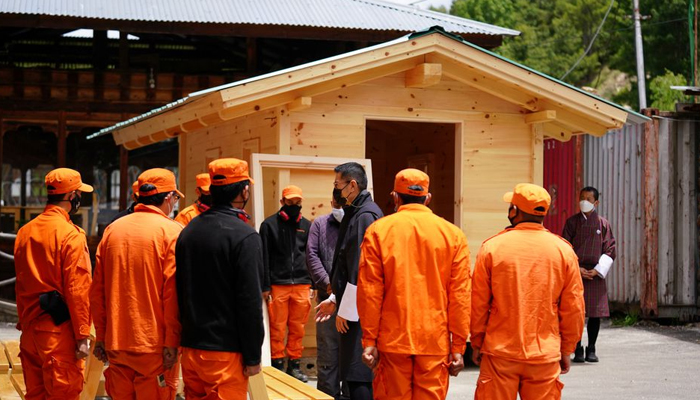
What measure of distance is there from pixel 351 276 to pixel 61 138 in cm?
1411

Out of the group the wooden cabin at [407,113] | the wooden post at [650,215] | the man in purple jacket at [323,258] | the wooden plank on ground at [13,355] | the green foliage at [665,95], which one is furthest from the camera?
the green foliage at [665,95]

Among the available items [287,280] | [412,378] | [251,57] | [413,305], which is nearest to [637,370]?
[287,280]

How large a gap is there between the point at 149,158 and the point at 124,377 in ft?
83.7

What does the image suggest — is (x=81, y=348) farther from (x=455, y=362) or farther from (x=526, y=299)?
(x=526, y=299)

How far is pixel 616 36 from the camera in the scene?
1732 inches

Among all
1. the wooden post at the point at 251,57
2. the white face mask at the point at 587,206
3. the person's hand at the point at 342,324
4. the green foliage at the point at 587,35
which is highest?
the green foliage at the point at 587,35

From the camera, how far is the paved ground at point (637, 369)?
941cm

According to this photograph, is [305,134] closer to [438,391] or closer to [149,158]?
[438,391]

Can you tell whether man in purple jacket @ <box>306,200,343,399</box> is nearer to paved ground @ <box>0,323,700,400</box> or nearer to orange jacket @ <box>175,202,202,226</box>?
orange jacket @ <box>175,202,202,226</box>

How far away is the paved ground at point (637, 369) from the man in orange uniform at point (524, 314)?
3.27 meters

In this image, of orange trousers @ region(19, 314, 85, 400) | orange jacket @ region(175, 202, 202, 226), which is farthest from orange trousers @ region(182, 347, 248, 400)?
orange jacket @ region(175, 202, 202, 226)

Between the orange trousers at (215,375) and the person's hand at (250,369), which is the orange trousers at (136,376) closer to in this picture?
the orange trousers at (215,375)

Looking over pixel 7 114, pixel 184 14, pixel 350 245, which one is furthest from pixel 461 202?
pixel 7 114

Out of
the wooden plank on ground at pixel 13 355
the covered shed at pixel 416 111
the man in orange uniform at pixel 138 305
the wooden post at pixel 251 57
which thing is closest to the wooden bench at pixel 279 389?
the man in orange uniform at pixel 138 305
